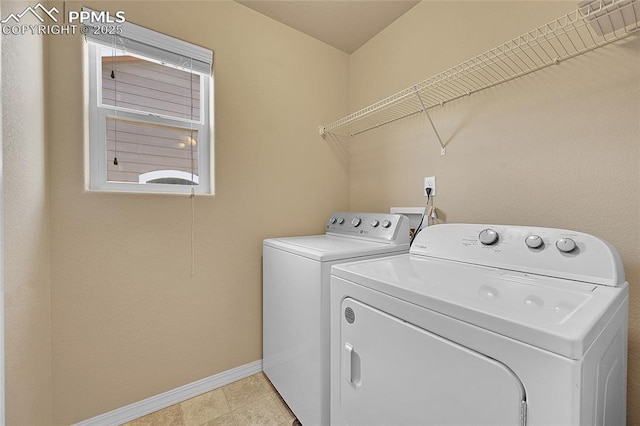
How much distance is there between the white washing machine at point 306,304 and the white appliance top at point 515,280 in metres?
0.17

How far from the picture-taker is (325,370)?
47.2 inches

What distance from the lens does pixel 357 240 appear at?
5.64 ft

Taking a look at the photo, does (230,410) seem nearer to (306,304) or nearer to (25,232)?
(306,304)

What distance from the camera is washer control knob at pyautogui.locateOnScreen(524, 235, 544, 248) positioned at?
0.98m

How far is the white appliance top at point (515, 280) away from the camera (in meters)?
0.57

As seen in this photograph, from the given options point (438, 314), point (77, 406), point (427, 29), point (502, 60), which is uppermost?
point (427, 29)

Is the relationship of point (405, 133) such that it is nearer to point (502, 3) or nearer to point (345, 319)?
point (502, 3)

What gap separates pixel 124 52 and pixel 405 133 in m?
1.77

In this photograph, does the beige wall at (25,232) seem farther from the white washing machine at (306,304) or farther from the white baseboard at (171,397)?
the white washing machine at (306,304)

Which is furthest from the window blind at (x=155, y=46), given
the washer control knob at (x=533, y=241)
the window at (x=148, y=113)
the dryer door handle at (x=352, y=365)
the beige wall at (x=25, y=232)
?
the washer control knob at (x=533, y=241)

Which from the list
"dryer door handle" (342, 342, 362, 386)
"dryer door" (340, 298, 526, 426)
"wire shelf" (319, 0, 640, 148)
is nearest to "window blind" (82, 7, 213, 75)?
"wire shelf" (319, 0, 640, 148)

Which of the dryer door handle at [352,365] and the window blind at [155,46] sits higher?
the window blind at [155,46]

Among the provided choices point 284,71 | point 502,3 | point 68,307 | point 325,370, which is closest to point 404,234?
point 325,370

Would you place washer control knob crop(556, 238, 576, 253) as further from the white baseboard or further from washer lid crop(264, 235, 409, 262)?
the white baseboard
